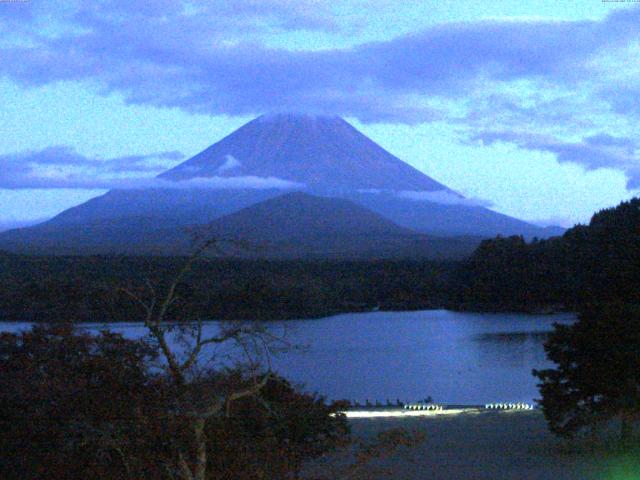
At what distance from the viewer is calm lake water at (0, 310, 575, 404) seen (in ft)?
73.0

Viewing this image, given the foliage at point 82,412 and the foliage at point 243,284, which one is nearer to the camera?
the foliage at point 82,412

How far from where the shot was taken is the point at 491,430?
14336 millimetres

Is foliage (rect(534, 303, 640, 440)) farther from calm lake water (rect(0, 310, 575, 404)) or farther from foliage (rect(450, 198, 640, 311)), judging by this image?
foliage (rect(450, 198, 640, 311))

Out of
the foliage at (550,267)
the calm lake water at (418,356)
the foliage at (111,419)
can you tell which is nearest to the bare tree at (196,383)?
the foliage at (111,419)

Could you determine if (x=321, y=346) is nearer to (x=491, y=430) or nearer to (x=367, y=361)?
(x=367, y=361)

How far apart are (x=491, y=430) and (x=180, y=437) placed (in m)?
9.45

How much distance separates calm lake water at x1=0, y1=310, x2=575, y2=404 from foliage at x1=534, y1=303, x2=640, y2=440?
486 centimetres

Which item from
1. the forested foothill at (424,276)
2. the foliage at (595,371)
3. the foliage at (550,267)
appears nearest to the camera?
the foliage at (595,371)

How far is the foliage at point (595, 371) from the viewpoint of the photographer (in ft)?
37.2

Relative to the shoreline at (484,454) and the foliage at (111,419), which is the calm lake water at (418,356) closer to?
the shoreline at (484,454)

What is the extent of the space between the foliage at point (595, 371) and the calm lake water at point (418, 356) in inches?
191

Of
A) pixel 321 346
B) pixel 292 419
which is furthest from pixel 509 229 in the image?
pixel 292 419

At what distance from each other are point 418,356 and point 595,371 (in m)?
17.8

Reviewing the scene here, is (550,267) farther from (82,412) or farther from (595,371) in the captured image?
(82,412)
